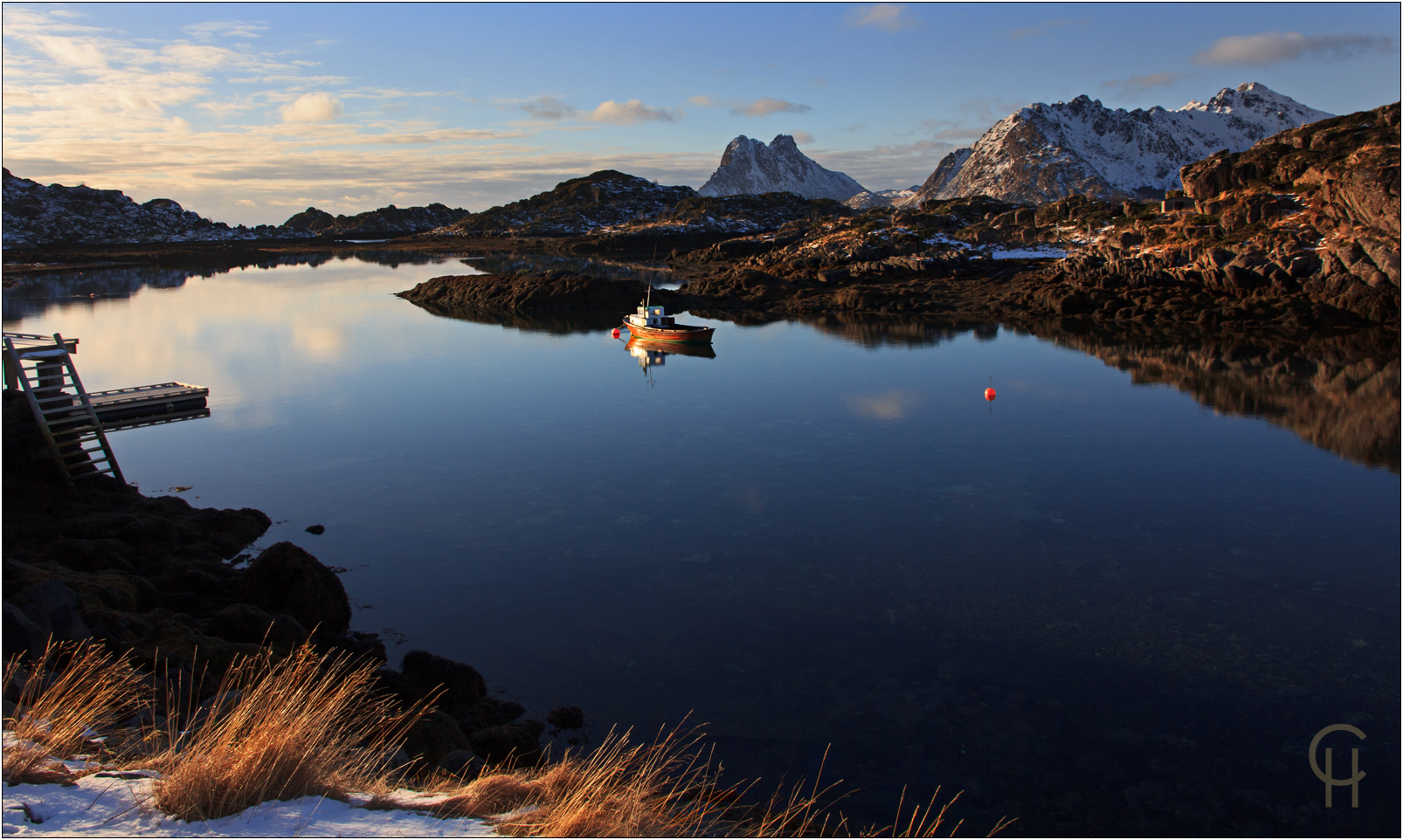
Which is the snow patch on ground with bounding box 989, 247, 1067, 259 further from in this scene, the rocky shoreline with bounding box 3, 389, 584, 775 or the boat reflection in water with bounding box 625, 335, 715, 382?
the rocky shoreline with bounding box 3, 389, 584, 775

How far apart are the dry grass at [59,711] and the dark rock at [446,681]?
3.00 meters

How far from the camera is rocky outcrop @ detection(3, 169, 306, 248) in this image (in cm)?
15275

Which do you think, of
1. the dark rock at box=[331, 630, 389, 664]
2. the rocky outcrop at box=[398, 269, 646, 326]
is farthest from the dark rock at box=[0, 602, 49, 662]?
the rocky outcrop at box=[398, 269, 646, 326]

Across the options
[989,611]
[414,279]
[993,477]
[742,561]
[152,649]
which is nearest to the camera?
[152,649]

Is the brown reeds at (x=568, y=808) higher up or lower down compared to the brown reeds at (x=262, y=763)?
lower down

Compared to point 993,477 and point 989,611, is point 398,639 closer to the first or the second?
point 989,611

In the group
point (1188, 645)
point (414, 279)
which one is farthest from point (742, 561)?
point (414, 279)

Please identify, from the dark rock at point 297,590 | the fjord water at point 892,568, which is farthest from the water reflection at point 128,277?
the dark rock at point 297,590

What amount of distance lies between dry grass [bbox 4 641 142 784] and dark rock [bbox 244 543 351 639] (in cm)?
333

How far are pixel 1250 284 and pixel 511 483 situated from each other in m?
39.8

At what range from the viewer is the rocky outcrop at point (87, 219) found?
153 meters

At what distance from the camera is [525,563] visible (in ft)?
44.5

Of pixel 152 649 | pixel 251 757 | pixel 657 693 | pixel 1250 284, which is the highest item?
pixel 1250 284

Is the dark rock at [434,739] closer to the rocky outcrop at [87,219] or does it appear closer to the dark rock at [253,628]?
the dark rock at [253,628]
